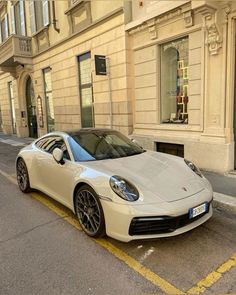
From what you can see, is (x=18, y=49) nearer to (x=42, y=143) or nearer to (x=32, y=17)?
(x=32, y=17)

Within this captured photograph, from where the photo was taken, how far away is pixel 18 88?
16484mm

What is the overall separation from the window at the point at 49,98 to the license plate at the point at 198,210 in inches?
438

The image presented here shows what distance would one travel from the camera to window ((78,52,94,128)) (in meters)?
10.4

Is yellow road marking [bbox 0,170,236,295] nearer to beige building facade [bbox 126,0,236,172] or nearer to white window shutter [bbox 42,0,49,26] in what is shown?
beige building facade [bbox 126,0,236,172]

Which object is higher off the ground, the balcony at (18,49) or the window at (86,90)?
the balcony at (18,49)

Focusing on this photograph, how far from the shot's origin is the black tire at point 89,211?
132 inches

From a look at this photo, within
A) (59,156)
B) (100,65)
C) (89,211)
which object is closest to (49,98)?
(100,65)

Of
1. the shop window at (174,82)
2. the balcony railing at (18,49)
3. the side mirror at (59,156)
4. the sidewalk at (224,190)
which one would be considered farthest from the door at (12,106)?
the side mirror at (59,156)

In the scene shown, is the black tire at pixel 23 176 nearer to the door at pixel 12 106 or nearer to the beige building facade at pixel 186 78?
the beige building facade at pixel 186 78

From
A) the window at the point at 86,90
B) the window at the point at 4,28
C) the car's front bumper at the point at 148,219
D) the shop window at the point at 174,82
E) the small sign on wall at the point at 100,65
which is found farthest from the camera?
the window at the point at 4,28

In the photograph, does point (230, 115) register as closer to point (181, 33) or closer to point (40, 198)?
point (181, 33)

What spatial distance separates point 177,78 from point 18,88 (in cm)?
1178

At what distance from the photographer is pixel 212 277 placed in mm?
2662

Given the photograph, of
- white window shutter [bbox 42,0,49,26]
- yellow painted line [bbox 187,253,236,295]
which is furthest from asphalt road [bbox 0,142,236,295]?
white window shutter [bbox 42,0,49,26]
